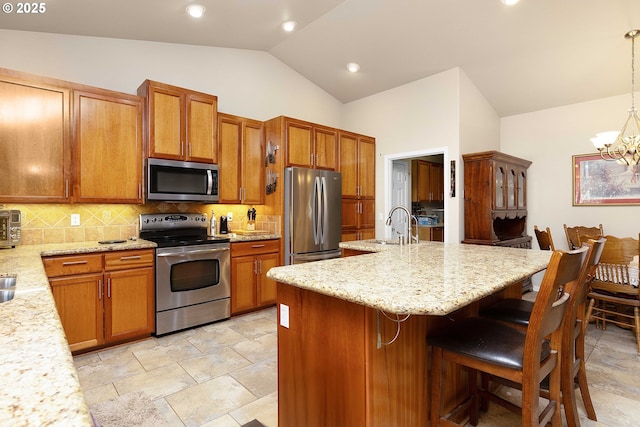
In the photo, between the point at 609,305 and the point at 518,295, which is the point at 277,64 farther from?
the point at 609,305

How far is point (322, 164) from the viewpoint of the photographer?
183 inches

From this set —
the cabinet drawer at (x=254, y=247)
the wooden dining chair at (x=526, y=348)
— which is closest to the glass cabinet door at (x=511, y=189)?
the cabinet drawer at (x=254, y=247)

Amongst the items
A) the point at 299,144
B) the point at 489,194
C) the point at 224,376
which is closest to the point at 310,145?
the point at 299,144

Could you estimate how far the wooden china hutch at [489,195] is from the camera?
13.6ft

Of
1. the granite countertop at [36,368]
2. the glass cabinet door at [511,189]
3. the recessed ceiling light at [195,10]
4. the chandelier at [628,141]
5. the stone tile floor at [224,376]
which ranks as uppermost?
the recessed ceiling light at [195,10]

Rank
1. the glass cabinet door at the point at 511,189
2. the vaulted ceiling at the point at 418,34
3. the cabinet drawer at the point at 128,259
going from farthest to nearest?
1. the glass cabinet door at the point at 511,189
2. the vaulted ceiling at the point at 418,34
3. the cabinet drawer at the point at 128,259

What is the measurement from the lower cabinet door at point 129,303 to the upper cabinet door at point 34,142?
2.83 feet

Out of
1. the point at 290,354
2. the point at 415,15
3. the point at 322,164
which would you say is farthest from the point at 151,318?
the point at 415,15

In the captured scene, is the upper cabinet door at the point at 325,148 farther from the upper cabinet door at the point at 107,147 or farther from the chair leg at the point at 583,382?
the chair leg at the point at 583,382

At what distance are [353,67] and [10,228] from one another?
421 cm

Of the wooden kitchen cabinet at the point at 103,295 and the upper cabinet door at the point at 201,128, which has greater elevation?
the upper cabinet door at the point at 201,128

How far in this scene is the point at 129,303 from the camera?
9.98 ft

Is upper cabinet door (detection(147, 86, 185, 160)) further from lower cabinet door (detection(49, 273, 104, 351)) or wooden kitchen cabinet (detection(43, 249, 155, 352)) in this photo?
lower cabinet door (detection(49, 273, 104, 351))

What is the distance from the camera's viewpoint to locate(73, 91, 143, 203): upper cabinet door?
3.01 metres
